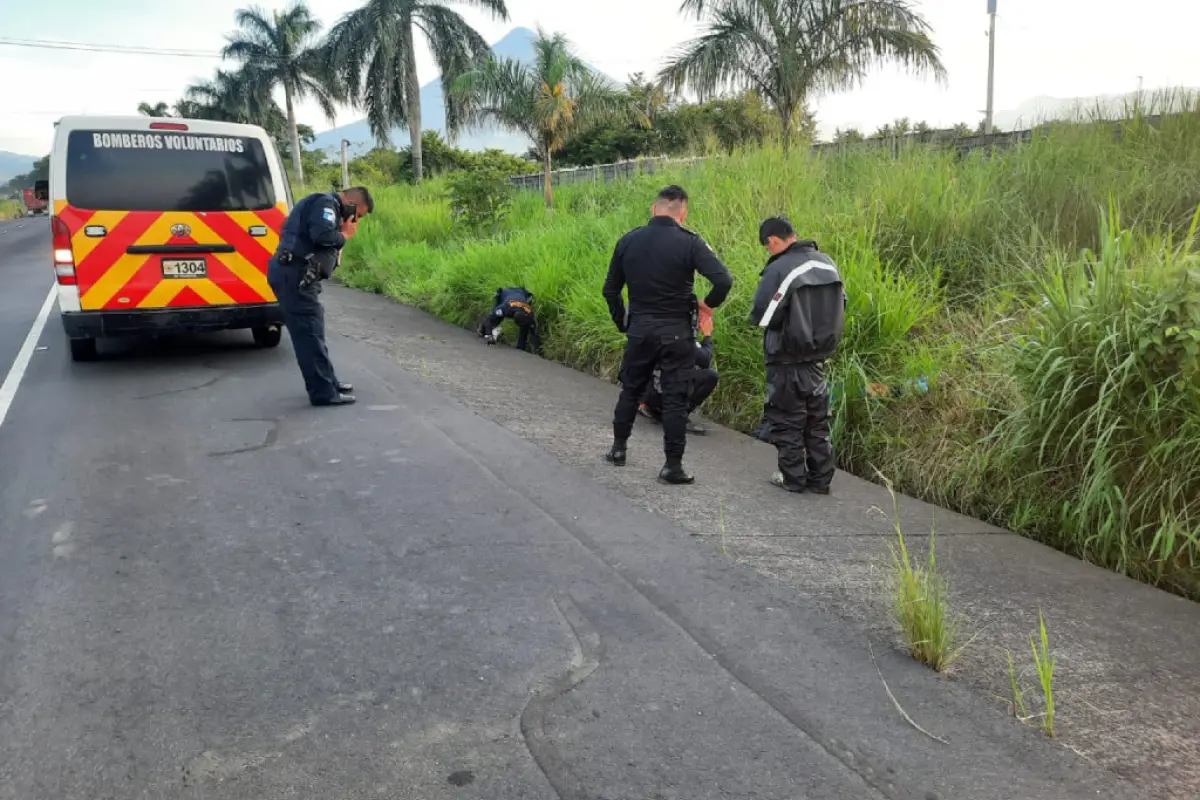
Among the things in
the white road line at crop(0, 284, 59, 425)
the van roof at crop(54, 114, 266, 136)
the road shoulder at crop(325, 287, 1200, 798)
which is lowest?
the road shoulder at crop(325, 287, 1200, 798)

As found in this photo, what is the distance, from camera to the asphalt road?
8.23 feet

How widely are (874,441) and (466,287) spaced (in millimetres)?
7471

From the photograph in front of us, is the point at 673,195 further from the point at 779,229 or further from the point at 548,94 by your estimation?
the point at 548,94

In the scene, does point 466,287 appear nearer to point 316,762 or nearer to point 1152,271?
point 1152,271

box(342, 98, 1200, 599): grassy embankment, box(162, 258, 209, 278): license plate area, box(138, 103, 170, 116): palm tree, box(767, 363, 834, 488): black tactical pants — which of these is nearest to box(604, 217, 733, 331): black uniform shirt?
box(767, 363, 834, 488): black tactical pants

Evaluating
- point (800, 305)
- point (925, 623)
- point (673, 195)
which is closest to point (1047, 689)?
point (925, 623)

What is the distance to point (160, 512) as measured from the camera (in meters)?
4.62

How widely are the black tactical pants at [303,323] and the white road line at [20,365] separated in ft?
6.95

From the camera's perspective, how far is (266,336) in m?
9.45

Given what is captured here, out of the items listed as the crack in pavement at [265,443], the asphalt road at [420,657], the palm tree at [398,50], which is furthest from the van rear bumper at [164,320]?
the palm tree at [398,50]

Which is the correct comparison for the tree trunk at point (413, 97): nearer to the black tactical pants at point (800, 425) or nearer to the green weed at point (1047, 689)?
the black tactical pants at point (800, 425)

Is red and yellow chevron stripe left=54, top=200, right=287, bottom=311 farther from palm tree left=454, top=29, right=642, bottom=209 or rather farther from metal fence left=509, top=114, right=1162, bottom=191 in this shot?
palm tree left=454, top=29, right=642, bottom=209

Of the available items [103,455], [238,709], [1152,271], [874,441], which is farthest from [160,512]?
[1152,271]

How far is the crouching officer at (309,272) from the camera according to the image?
6.80 meters
